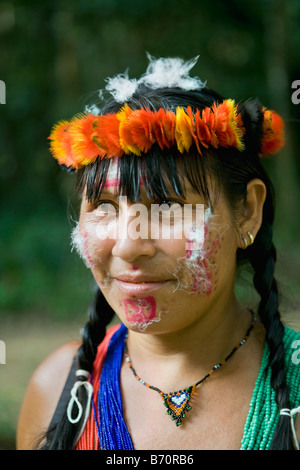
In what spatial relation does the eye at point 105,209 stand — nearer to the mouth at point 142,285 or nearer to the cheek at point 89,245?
the cheek at point 89,245

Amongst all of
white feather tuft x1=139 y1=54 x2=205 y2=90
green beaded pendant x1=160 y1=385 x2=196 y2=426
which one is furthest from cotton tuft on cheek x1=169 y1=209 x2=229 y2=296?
white feather tuft x1=139 y1=54 x2=205 y2=90

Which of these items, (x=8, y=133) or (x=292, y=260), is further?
(x=8, y=133)

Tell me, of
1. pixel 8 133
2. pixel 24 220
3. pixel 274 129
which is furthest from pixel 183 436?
pixel 8 133

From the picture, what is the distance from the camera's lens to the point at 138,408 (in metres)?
1.83

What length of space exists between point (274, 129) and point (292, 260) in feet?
14.8

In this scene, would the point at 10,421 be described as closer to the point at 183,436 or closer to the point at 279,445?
the point at 183,436

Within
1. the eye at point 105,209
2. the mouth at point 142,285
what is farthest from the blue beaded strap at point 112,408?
the eye at point 105,209

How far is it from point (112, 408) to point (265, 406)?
0.53 metres

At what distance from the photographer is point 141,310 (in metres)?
1.63

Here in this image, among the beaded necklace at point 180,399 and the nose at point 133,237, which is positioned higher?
the nose at point 133,237

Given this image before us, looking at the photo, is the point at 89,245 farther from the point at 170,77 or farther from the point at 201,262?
the point at 170,77

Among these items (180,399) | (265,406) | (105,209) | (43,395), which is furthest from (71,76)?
(265,406)

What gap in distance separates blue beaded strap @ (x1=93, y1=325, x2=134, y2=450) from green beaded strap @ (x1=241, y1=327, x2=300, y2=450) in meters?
0.41

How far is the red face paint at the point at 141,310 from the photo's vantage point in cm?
162
